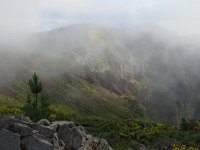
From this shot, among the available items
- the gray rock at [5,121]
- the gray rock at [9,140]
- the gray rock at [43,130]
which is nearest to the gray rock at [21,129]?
the gray rock at [5,121]

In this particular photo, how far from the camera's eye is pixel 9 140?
34562 millimetres

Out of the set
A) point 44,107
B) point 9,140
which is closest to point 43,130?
point 9,140

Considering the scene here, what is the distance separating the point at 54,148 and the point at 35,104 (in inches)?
1657

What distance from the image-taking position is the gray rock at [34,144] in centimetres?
3466

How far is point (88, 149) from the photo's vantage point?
4031 cm

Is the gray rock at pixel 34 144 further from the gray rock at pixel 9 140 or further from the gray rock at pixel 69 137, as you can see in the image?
the gray rock at pixel 69 137

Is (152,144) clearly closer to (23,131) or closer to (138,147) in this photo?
(138,147)

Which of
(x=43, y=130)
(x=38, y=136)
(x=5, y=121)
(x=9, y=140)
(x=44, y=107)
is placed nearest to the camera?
(x=9, y=140)

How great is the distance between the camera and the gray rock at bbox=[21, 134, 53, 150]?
3466 cm

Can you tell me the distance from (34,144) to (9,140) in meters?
1.93

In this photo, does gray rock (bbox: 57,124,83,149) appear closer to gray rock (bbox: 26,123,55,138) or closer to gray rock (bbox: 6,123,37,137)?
gray rock (bbox: 26,123,55,138)

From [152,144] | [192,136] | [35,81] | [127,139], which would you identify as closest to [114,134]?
[127,139]

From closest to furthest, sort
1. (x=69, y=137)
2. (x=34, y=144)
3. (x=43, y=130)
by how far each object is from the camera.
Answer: (x=34, y=144), (x=43, y=130), (x=69, y=137)

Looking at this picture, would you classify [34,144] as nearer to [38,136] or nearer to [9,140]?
[38,136]
